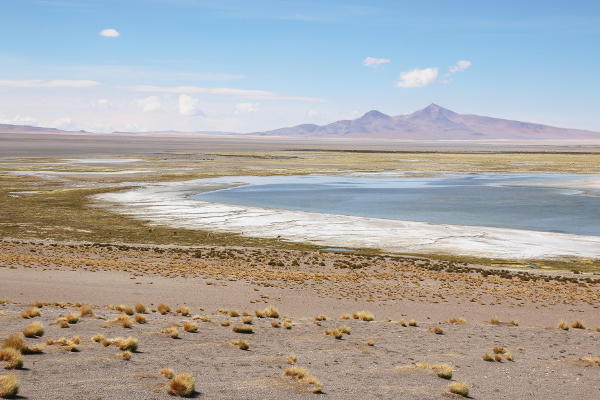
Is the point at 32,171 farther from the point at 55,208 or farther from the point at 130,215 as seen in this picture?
the point at 130,215

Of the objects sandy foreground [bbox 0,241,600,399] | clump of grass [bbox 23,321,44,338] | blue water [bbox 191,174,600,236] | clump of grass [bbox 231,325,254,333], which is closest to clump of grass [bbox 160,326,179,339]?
sandy foreground [bbox 0,241,600,399]

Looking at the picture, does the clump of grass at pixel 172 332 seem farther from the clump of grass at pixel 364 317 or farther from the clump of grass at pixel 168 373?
the clump of grass at pixel 364 317

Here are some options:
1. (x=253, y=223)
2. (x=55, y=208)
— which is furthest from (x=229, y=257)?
(x=55, y=208)

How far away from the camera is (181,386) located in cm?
933

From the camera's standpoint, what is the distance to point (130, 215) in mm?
43906

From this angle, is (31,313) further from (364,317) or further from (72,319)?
(364,317)

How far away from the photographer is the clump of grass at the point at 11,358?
393 inches

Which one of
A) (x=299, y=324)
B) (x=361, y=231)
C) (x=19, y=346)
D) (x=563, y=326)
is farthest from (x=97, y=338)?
(x=361, y=231)

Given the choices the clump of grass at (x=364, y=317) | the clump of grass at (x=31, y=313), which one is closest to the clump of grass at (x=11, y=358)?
the clump of grass at (x=31, y=313)

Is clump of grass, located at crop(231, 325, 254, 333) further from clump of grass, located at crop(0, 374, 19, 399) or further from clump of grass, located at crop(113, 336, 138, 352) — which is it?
clump of grass, located at crop(0, 374, 19, 399)

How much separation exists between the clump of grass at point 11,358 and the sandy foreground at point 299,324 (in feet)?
0.76

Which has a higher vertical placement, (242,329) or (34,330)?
(34,330)

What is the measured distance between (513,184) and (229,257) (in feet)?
166

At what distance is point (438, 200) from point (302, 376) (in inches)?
1790
